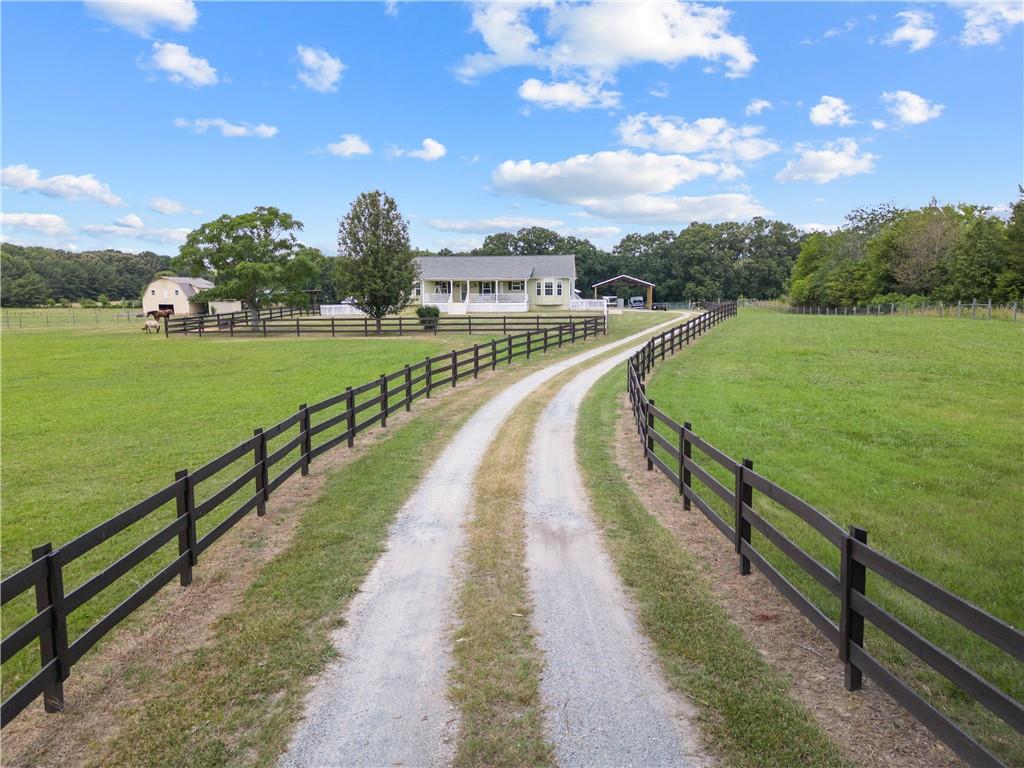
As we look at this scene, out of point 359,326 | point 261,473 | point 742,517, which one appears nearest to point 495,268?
point 359,326

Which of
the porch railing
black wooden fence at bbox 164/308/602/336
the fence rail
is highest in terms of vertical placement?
the porch railing

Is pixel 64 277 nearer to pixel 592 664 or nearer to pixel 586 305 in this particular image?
pixel 586 305

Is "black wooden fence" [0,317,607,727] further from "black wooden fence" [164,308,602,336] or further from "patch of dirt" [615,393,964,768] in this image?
"black wooden fence" [164,308,602,336]

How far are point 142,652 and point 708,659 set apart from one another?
4.52 metres

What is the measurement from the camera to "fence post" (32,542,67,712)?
4.48 m

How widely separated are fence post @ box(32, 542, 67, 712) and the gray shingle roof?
5619cm

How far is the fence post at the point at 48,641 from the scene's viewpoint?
4477 mm

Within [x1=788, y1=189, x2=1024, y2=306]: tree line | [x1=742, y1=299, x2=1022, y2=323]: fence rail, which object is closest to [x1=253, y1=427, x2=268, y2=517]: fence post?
[x1=742, y1=299, x2=1022, y2=323]: fence rail

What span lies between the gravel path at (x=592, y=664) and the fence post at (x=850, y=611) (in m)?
1.24

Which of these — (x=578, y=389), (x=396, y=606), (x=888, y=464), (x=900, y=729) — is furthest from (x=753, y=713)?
(x=578, y=389)

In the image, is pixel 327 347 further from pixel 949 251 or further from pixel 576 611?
pixel 949 251

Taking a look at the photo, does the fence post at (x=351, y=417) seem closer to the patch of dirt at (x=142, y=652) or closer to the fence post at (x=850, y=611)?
the patch of dirt at (x=142, y=652)

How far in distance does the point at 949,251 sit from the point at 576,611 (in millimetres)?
68209

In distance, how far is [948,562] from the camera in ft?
22.5
